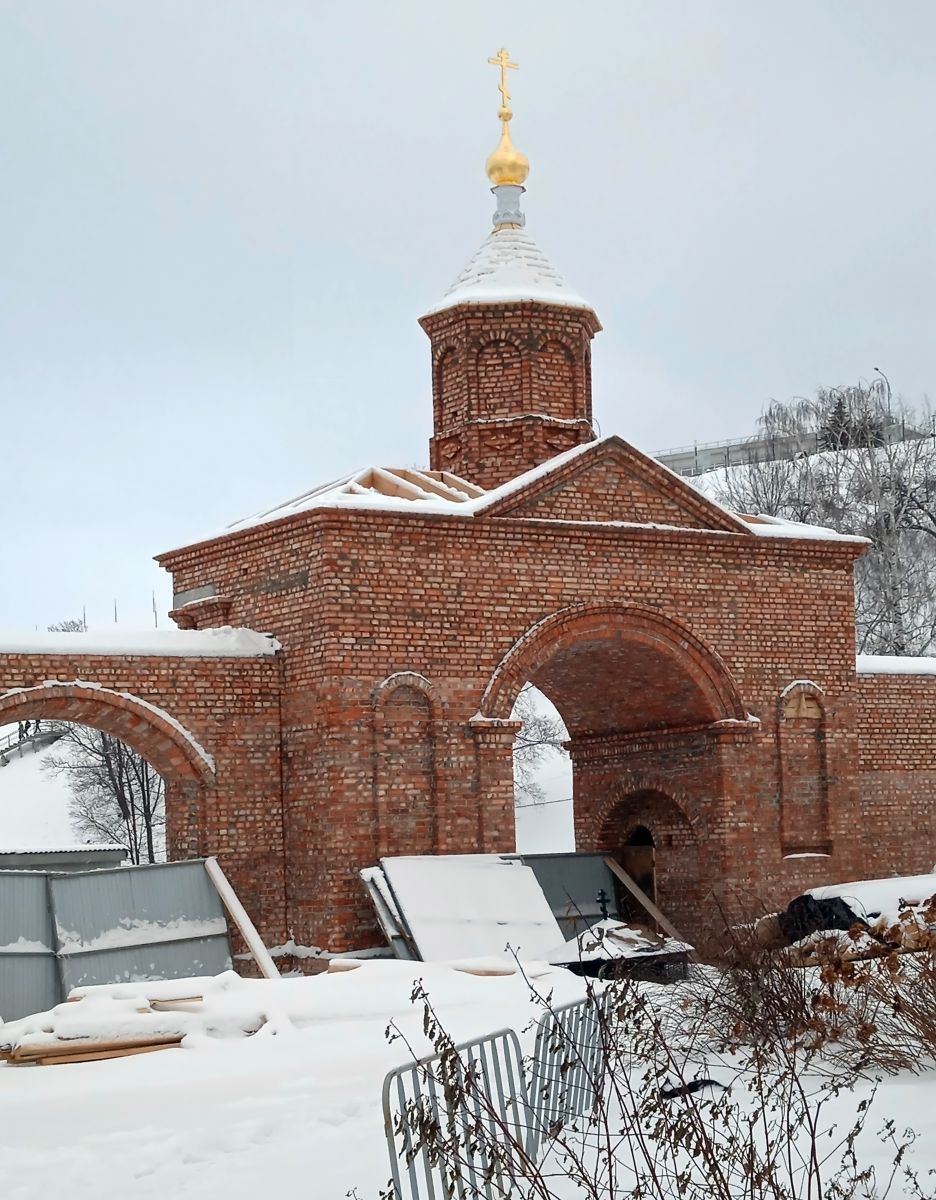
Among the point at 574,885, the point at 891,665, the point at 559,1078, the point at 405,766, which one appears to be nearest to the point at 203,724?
the point at 405,766

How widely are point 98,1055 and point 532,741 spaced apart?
31671 millimetres

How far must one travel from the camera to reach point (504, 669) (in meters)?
17.2

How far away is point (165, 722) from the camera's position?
16.4 metres

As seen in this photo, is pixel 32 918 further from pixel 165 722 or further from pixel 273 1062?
pixel 273 1062

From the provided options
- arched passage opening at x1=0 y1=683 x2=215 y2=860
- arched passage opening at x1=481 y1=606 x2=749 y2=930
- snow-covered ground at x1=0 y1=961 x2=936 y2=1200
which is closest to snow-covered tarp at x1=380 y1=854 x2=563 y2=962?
arched passage opening at x1=481 y1=606 x2=749 y2=930

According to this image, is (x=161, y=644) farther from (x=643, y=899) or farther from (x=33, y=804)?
(x=33, y=804)

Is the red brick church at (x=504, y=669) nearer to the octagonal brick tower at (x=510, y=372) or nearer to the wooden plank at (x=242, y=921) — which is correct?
the octagonal brick tower at (x=510, y=372)

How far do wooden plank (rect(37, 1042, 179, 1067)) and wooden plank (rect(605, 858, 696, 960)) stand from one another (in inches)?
325

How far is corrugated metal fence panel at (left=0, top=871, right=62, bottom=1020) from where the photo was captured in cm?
1407

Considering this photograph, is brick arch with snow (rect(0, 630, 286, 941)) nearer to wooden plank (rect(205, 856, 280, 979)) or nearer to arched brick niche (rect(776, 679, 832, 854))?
wooden plank (rect(205, 856, 280, 979))

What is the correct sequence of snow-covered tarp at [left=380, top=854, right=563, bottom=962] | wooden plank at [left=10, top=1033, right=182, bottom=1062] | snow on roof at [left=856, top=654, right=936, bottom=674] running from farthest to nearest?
snow on roof at [left=856, top=654, right=936, bottom=674] → snow-covered tarp at [left=380, top=854, right=563, bottom=962] → wooden plank at [left=10, top=1033, right=182, bottom=1062]

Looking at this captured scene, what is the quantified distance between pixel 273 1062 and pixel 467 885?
6.12 m

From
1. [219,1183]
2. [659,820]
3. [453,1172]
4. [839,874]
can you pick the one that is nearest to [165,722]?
[659,820]

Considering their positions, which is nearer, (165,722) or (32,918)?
(32,918)
